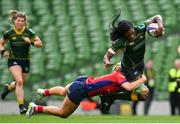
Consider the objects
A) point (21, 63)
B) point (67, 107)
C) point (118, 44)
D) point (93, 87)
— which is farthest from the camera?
point (21, 63)

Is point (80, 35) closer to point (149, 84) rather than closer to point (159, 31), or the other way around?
point (149, 84)

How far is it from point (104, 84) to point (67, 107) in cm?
73

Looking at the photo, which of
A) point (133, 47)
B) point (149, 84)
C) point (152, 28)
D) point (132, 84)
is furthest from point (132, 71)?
point (149, 84)

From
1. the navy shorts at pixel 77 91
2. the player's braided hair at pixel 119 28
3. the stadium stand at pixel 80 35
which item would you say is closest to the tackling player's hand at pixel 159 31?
the player's braided hair at pixel 119 28

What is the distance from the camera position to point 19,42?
15945mm

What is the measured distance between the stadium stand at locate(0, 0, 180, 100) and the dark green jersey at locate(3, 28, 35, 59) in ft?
23.7

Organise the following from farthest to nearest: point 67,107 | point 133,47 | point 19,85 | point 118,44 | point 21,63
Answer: point 21,63 < point 19,85 < point 133,47 < point 118,44 < point 67,107

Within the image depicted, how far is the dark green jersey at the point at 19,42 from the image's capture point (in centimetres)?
1591

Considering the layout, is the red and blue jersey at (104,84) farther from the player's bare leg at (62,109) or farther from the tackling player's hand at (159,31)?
the tackling player's hand at (159,31)

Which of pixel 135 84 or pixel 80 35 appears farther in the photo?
pixel 80 35

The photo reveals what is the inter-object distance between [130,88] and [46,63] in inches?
473

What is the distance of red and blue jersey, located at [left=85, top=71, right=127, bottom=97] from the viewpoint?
11414 millimetres

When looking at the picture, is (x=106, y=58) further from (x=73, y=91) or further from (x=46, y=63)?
(x=46, y=63)

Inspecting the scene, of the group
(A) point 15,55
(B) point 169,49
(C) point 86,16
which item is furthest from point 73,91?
(C) point 86,16
